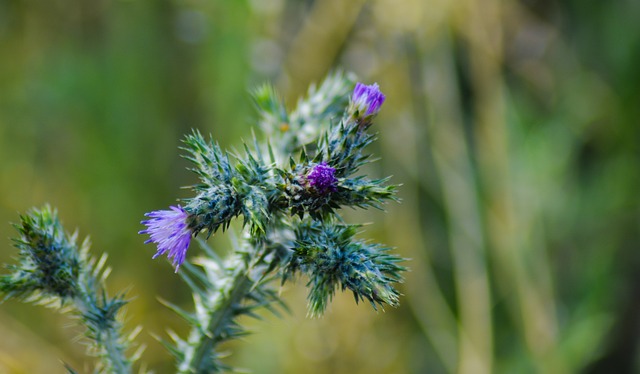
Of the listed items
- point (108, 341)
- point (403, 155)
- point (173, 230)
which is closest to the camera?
point (173, 230)

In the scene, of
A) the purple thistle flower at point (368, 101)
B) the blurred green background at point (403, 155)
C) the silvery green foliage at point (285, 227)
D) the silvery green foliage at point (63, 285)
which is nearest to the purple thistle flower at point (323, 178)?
the silvery green foliage at point (285, 227)

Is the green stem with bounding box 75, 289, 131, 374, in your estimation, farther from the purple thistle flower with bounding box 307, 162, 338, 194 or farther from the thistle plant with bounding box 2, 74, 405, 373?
the purple thistle flower with bounding box 307, 162, 338, 194

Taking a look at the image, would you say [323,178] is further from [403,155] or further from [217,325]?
[403,155]

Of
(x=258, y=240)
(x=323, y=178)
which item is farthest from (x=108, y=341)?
(x=323, y=178)

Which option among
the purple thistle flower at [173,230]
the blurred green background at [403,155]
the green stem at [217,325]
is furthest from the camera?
the blurred green background at [403,155]

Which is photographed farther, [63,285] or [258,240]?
[63,285]

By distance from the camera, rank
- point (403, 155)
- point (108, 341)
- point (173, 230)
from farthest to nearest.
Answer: point (403, 155) → point (108, 341) → point (173, 230)

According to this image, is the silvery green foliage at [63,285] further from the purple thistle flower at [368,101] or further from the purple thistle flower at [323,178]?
the purple thistle flower at [368,101]

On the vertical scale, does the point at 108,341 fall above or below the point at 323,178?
below

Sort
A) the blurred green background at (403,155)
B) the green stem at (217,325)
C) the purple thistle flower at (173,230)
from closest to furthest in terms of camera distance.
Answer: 1. the purple thistle flower at (173,230)
2. the green stem at (217,325)
3. the blurred green background at (403,155)
